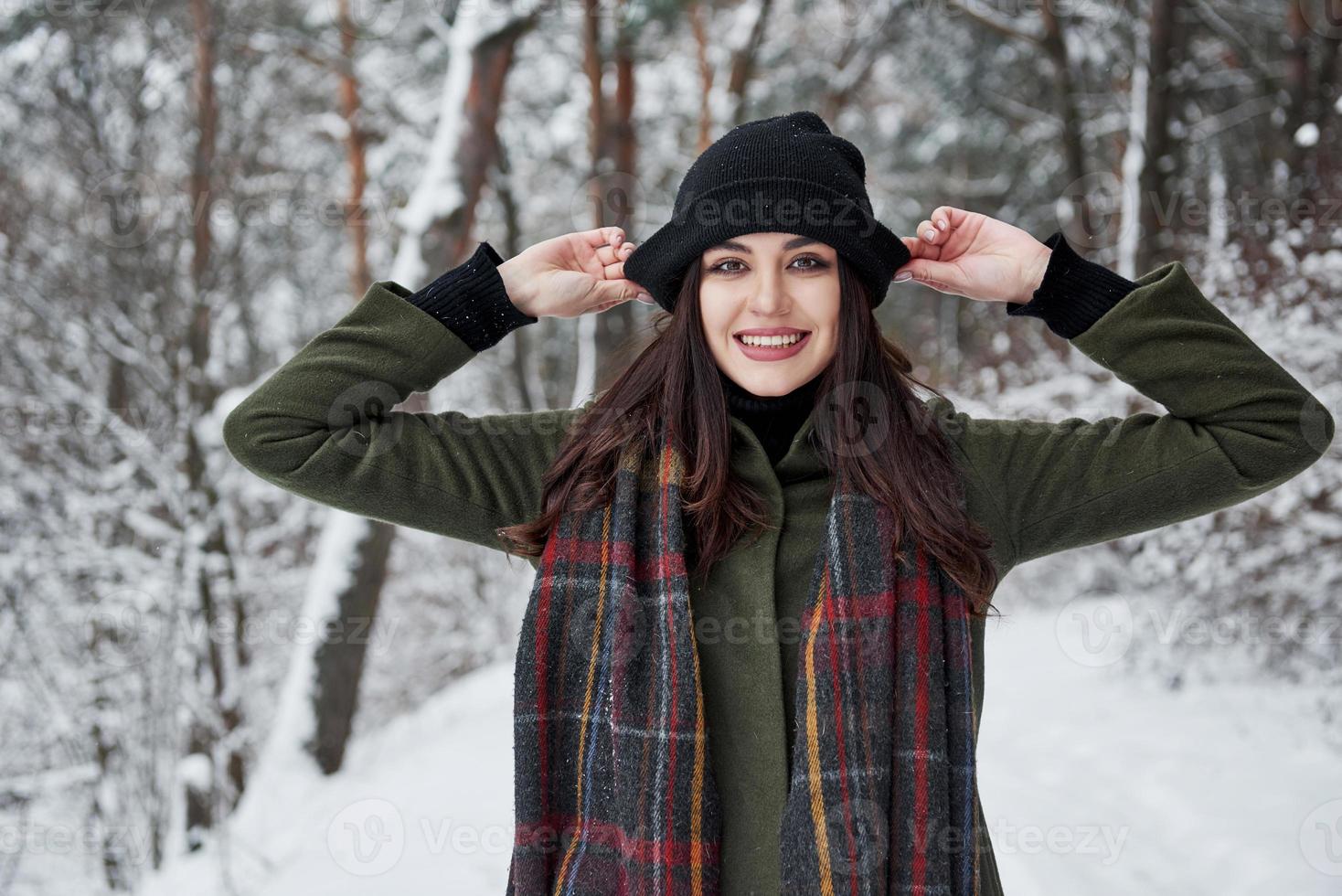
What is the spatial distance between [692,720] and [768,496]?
1.46ft

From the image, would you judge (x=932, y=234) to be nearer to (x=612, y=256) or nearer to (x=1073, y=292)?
(x=1073, y=292)

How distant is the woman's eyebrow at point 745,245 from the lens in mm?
1802

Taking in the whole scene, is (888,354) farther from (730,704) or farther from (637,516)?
(730,704)

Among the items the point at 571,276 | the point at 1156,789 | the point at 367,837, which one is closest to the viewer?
the point at 571,276

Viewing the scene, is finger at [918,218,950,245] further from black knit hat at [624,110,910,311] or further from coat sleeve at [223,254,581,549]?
coat sleeve at [223,254,581,549]

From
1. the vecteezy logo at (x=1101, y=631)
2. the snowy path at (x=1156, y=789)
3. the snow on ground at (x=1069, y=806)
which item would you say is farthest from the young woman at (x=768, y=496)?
the vecteezy logo at (x=1101, y=631)

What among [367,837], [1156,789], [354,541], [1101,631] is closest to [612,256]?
[367,837]

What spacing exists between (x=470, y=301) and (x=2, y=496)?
5620mm

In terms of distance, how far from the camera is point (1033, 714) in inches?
220

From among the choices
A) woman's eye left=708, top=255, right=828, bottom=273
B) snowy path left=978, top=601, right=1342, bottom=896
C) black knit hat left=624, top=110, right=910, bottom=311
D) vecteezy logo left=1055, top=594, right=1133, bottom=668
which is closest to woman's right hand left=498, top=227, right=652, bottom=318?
black knit hat left=624, top=110, right=910, bottom=311

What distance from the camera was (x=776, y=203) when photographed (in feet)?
5.87

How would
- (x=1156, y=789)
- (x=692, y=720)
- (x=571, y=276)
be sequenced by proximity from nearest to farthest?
1. (x=692, y=720)
2. (x=571, y=276)
3. (x=1156, y=789)

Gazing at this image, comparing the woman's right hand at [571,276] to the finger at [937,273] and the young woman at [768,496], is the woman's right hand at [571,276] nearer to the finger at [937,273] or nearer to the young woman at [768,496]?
the young woman at [768,496]

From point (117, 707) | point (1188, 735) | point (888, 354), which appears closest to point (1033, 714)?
point (1188, 735)
